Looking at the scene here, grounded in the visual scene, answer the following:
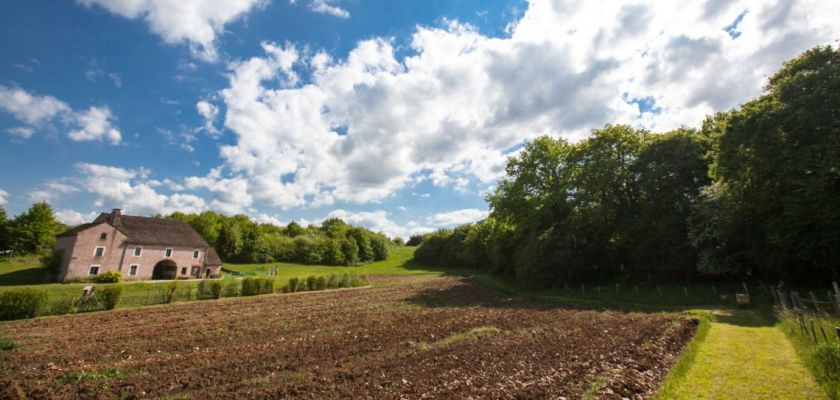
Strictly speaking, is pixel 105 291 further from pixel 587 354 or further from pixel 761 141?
pixel 761 141

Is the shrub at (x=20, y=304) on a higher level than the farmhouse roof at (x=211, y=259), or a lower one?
lower

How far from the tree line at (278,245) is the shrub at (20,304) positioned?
5815 cm

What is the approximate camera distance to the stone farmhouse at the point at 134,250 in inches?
1566

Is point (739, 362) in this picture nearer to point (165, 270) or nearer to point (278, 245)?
point (165, 270)

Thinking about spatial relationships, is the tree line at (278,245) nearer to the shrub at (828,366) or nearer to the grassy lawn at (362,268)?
the grassy lawn at (362,268)

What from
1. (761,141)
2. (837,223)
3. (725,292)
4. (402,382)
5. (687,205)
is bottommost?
(402,382)

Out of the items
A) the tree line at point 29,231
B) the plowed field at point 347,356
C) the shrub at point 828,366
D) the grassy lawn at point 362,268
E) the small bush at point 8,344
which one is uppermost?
the tree line at point 29,231

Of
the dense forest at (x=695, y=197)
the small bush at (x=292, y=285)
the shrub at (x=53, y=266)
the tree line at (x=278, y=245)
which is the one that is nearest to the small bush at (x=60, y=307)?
the small bush at (x=292, y=285)

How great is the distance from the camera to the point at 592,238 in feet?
112

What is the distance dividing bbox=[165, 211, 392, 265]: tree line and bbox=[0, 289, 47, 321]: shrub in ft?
191

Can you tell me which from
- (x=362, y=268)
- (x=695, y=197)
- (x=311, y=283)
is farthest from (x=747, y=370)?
(x=362, y=268)

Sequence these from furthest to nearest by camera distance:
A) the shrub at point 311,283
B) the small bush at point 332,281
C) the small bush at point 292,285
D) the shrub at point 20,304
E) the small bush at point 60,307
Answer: the small bush at point 332,281 → the shrub at point 311,283 → the small bush at point 292,285 → the small bush at point 60,307 → the shrub at point 20,304

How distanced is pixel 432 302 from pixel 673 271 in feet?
65.6

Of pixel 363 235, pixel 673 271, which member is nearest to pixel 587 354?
pixel 673 271
